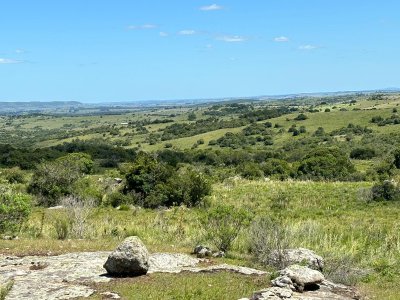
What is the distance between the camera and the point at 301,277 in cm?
1326

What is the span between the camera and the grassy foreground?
45.1ft

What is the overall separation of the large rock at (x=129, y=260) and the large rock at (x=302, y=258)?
4.20m

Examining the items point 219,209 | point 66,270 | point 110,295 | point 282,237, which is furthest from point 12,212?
point 282,237

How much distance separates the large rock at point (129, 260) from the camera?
1451 centimetres

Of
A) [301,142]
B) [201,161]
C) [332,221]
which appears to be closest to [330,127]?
[301,142]

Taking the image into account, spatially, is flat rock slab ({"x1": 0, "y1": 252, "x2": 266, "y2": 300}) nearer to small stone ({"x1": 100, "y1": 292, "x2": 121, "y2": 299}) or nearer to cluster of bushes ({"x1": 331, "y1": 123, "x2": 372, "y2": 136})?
small stone ({"x1": 100, "y1": 292, "x2": 121, "y2": 299})

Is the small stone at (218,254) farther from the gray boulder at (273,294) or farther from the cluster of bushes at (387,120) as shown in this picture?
the cluster of bushes at (387,120)

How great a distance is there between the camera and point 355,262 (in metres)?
17.0

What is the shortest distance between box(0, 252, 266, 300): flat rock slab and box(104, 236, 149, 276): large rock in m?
0.39

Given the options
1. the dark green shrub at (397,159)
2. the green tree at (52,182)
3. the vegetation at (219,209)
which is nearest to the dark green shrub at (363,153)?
the vegetation at (219,209)

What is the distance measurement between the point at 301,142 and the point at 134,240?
82.6 metres

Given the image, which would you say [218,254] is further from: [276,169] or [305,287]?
[276,169]

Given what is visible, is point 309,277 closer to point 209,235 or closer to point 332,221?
point 209,235

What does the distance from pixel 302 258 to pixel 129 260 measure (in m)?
5.15
